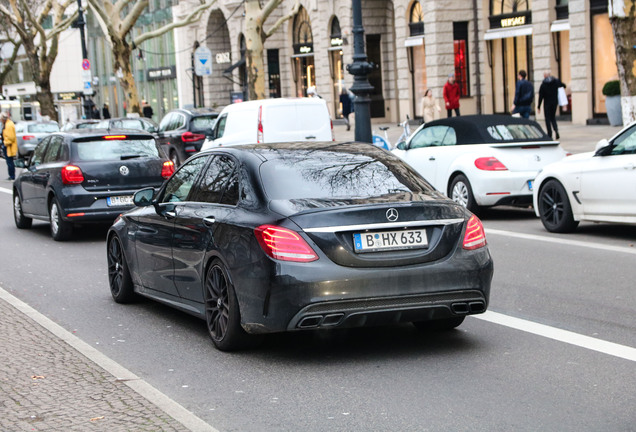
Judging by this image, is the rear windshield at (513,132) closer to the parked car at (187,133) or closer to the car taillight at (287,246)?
the car taillight at (287,246)

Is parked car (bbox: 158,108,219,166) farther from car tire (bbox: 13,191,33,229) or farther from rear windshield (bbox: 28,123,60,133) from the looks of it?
rear windshield (bbox: 28,123,60,133)

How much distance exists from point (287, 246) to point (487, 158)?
9280 mm

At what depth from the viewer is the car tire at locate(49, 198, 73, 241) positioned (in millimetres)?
15391

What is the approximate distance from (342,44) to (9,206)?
27207mm

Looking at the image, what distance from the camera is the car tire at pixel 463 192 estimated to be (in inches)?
625

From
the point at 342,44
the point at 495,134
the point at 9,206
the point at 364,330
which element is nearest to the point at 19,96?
the point at 342,44

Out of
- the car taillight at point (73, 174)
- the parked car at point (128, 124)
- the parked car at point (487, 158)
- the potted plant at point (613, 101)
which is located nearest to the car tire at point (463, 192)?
the parked car at point (487, 158)

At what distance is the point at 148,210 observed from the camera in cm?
916

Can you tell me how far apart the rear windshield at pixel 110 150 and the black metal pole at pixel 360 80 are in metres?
7.04

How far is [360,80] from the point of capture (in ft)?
72.6

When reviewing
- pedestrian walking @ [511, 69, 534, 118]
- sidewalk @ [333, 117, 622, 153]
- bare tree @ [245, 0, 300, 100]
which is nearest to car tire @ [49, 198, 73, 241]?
sidewalk @ [333, 117, 622, 153]

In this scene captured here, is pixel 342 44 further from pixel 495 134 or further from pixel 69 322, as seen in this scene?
pixel 69 322

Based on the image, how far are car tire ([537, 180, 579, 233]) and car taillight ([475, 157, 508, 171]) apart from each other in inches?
59.8

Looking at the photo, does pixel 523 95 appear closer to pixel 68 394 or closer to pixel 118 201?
A: pixel 118 201
